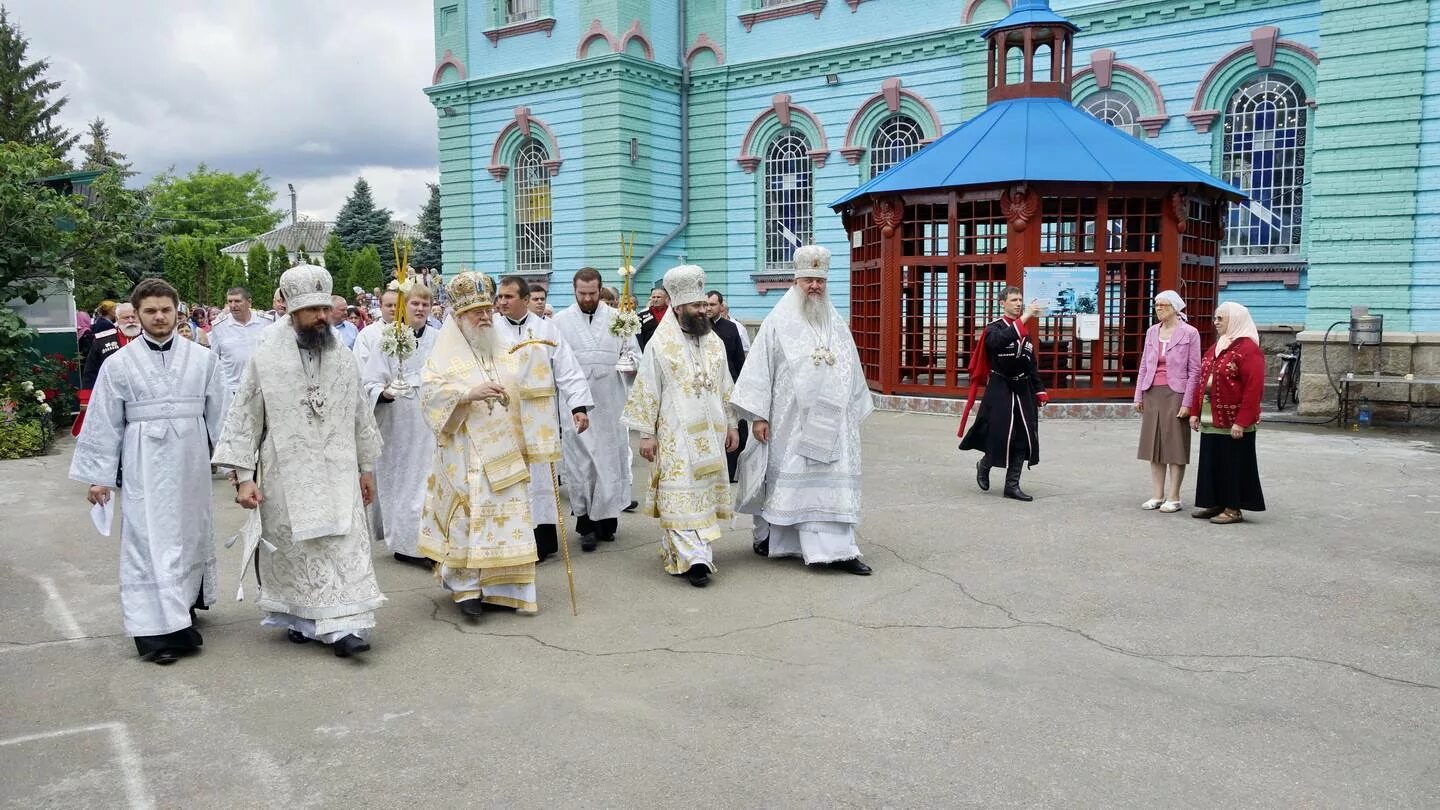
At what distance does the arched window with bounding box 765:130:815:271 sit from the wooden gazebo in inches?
217

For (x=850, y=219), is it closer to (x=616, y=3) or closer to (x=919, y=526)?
(x=616, y=3)

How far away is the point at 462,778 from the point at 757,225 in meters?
19.0

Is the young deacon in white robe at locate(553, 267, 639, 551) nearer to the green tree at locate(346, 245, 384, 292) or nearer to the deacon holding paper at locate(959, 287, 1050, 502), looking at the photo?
the deacon holding paper at locate(959, 287, 1050, 502)

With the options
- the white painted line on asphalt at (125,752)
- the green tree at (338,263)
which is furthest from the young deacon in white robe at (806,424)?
the green tree at (338,263)

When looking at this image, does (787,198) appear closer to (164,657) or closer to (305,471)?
(305,471)

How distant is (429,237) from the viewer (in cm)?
4509

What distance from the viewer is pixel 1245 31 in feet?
54.2

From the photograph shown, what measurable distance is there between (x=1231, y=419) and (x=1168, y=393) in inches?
24.2

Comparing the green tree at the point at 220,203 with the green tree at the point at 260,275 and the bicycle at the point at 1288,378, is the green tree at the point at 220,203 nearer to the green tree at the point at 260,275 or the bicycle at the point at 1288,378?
the green tree at the point at 260,275

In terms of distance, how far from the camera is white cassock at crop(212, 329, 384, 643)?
5180 millimetres

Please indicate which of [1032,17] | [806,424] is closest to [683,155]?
[1032,17]

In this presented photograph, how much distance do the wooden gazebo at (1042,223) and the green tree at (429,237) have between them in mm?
29894

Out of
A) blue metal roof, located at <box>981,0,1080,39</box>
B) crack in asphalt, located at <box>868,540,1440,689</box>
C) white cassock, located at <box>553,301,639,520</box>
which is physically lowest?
crack in asphalt, located at <box>868,540,1440,689</box>

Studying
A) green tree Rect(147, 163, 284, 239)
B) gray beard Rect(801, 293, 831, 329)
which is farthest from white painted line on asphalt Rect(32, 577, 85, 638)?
green tree Rect(147, 163, 284, 239)
